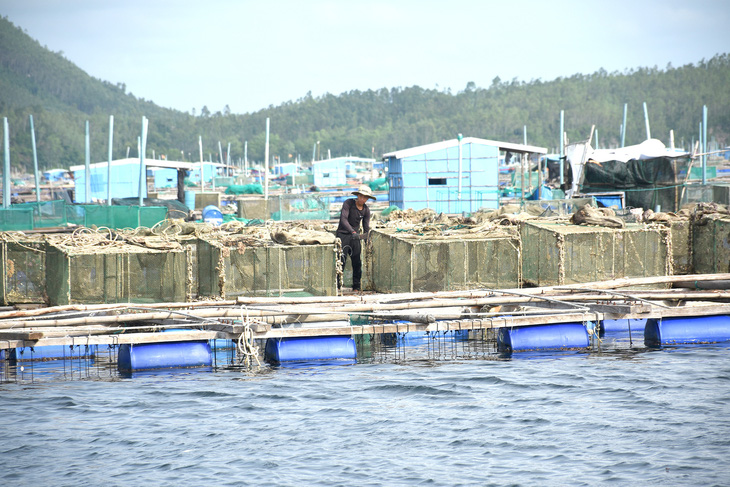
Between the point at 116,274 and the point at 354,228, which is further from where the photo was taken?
the point at 354,228

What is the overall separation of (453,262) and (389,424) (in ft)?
14.4

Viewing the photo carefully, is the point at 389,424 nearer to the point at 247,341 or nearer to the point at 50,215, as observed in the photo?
the point at 247,341

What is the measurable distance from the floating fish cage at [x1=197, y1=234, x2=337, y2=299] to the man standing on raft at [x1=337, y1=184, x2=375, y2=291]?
3.51 feet

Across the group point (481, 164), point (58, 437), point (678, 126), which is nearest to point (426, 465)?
point (58, 437)

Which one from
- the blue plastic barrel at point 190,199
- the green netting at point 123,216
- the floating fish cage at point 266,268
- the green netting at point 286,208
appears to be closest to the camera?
the floating fish cage at point 266,268

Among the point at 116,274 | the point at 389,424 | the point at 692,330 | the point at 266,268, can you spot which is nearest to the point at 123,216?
the point at 116,274

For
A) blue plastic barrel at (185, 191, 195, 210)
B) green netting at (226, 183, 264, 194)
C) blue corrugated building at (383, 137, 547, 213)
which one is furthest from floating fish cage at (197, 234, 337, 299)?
green netting at (226, 183, 264, 194)

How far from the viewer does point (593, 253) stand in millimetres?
14711

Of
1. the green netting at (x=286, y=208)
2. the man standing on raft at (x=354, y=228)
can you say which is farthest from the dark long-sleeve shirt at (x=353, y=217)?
the green netting at (x=286, y=208)

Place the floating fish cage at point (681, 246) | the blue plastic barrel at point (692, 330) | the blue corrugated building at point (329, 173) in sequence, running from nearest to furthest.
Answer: the blue plastic barrel at point (692, 330), the floating fish cage at point (681, 246), the blue corrugated building at point (329, 173)

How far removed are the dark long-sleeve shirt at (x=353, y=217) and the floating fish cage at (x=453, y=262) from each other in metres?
0.75

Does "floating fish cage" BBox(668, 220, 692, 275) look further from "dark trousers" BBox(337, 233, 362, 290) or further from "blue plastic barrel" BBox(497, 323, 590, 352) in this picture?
"dark trousers" BBox(337, 233, 362, 290)

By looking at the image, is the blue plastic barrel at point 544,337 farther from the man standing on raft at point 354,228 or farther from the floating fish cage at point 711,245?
the floating fish cage at point 711,245

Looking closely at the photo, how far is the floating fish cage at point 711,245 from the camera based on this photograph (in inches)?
641
